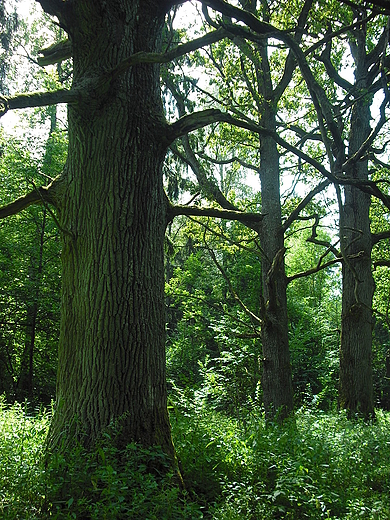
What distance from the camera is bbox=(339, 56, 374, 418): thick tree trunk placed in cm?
970

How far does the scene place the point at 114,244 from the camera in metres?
4.47

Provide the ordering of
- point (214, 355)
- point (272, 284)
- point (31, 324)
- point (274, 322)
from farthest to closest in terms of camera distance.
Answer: point (214, 355)
point (31, 324)
point (274, 322)
point (272, 284)

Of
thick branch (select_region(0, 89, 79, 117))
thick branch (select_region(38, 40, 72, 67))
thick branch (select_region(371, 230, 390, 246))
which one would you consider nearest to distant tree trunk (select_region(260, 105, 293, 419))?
thick branch (select_region(371, 230, 390, 246))

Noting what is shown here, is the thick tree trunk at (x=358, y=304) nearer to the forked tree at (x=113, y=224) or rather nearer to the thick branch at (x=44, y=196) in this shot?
the forked tree at (x=113, y=224)

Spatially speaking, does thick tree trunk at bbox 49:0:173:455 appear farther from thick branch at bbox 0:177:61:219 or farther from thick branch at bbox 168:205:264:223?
thick branch at bbox 168:205:264:223

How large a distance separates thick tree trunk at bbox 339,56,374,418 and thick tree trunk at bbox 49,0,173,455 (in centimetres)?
590

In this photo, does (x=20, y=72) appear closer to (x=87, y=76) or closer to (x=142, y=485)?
(x=87, y=76)

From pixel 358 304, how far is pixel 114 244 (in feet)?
21.8

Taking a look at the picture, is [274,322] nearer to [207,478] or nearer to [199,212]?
[199,212]

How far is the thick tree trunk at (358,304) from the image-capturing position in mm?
9703

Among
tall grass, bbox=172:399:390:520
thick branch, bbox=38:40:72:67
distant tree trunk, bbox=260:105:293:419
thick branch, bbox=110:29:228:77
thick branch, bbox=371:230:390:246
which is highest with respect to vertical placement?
thick branch, bbox=38:40:72:67

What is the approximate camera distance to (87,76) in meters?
4.56

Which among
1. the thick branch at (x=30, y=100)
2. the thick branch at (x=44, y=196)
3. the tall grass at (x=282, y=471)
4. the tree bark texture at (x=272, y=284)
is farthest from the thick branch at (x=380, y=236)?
the thick branch at (x=30, y=100)

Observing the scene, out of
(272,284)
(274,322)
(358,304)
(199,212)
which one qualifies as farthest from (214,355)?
(199,212)
